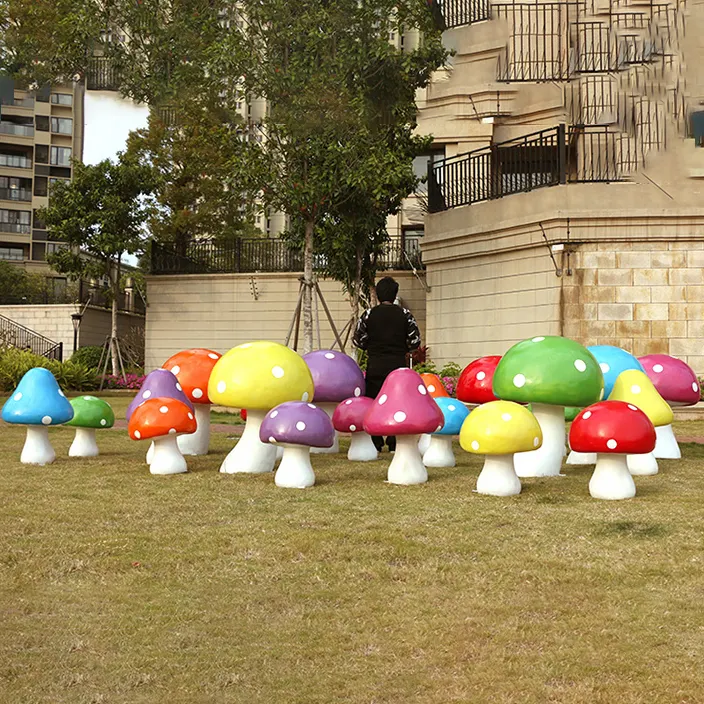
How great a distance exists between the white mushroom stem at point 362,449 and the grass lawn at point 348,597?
2599mm

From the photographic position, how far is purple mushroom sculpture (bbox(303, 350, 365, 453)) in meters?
11.5

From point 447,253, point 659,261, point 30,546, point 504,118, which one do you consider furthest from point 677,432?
point 504,118

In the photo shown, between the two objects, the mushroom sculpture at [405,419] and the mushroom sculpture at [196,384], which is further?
the mushroom sculpture at [196,384]

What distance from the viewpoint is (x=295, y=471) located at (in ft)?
29.5

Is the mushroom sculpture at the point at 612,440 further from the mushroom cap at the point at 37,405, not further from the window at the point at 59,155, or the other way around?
the window at the point at 59,155

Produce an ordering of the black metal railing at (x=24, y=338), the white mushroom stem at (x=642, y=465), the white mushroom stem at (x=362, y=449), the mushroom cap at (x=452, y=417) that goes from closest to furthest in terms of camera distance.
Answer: the white mushroom stem at (x=642, y=465)
the mushroom cap at (x=452, y=417)
the white mushroom stem at (x=362, y=449)
the black metal railing at (x=24, y=338)

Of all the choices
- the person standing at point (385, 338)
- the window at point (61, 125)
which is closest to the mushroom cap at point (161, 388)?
the person standing at point (385, 338)

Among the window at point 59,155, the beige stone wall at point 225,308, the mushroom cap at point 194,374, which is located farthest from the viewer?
the window at point 59,155

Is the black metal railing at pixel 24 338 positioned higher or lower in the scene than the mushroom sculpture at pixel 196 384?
higher

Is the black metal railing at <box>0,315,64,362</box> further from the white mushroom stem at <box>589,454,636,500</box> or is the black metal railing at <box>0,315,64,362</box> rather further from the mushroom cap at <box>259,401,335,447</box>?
the white mushroom stem at <box>589,454,636,500</box>

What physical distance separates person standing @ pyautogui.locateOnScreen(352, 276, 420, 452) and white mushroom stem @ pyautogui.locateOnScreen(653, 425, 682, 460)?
128 inches

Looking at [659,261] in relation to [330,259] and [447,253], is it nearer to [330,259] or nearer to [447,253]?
[447,253]

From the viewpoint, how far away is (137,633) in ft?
15.8

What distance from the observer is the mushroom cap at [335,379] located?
453 inches
